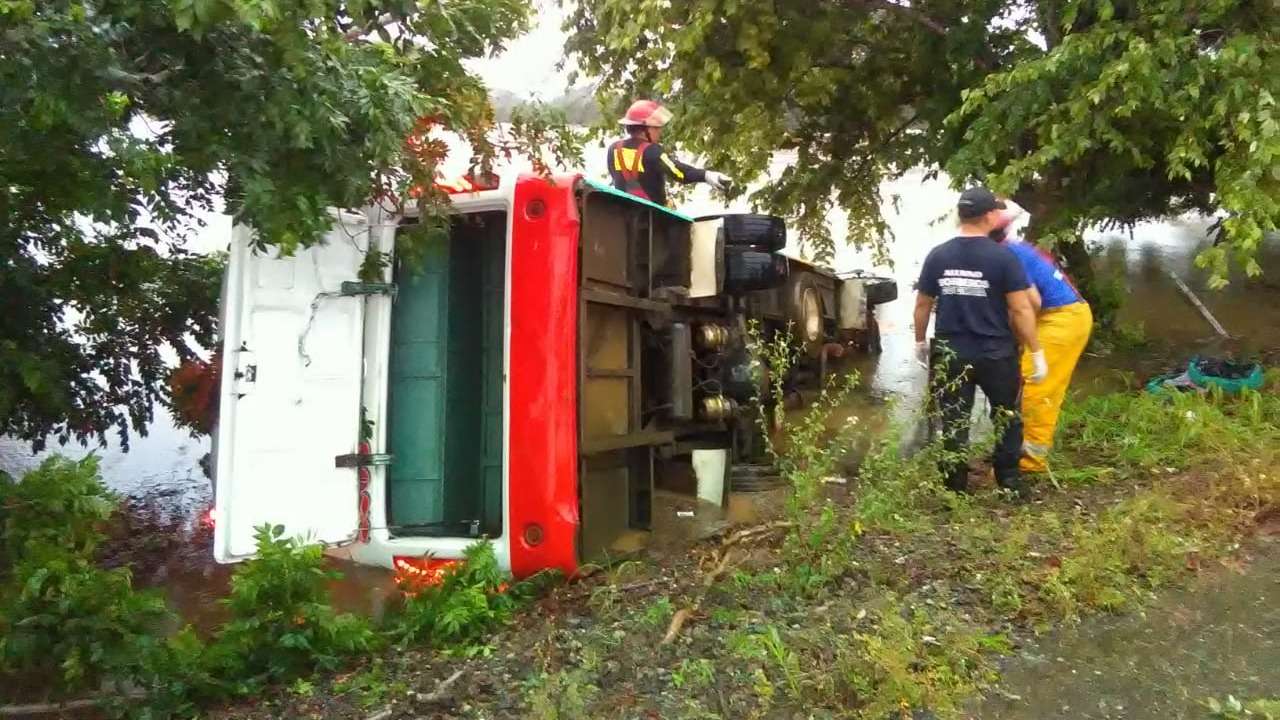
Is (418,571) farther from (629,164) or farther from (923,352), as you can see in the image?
(923,352)

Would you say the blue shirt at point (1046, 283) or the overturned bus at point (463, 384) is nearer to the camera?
the overturned bus at point (463, 384)

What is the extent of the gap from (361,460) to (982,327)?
2955 millimetres

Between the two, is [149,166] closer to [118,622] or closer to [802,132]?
[118,622]

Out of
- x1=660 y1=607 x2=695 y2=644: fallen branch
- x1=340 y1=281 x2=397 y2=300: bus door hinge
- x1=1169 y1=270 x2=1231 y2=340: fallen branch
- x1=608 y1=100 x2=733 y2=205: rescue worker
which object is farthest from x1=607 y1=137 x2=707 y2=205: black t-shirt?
x1=1169 y1=270 x2=1231 y2=340: fallen branch

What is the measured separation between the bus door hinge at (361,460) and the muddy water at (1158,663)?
2285mm

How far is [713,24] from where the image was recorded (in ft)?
23.4

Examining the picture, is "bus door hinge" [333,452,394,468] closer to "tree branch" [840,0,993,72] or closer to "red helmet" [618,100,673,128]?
"red helmet" [618,100,673,128]

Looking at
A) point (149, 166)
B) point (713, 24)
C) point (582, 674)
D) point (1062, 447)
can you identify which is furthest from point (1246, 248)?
point (149, 166)

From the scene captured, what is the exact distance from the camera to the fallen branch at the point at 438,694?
2791 mm

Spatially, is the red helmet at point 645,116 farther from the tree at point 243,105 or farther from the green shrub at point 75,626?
the green shrub at point 75,626

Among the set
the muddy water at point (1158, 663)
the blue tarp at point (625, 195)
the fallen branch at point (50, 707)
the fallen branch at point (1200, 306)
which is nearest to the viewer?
the muddy water at point (1158, 663)

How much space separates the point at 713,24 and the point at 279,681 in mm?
5806

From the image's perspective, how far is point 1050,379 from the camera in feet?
15.7

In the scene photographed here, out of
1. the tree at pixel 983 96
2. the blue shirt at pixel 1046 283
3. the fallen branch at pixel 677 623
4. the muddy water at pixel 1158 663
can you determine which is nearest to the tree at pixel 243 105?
the fallen branch at pixel 677 623
